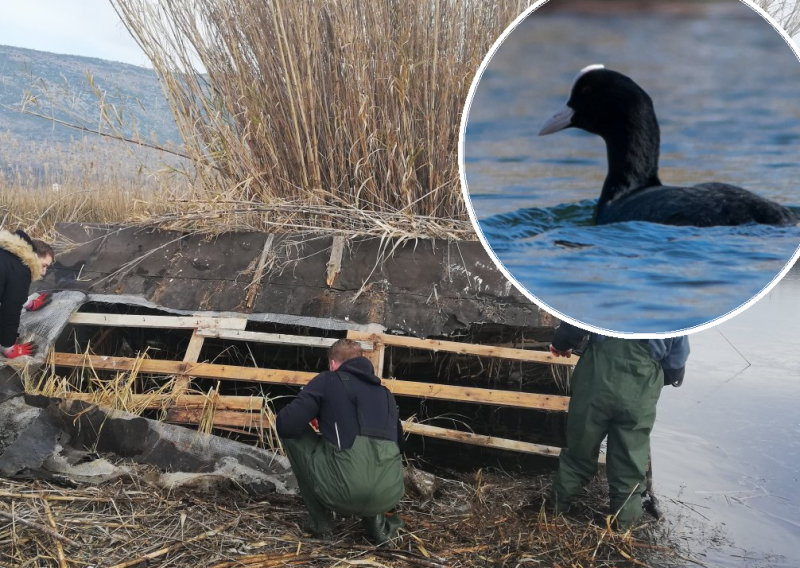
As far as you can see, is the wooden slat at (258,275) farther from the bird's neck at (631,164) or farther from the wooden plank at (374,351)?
the bird's neck at (631,164)

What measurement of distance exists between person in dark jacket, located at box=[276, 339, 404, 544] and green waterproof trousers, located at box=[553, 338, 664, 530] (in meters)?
0.92

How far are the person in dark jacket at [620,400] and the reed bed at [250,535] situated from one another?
10.7 inches

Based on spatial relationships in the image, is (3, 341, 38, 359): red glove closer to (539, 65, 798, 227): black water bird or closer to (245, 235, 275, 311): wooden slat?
(245, 235, 275, 311): wooden slat

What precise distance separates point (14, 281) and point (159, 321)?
34.9 inches

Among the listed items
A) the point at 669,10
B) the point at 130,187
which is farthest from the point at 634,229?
the point at 130,187

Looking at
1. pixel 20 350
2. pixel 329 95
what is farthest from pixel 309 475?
pixel 329 95

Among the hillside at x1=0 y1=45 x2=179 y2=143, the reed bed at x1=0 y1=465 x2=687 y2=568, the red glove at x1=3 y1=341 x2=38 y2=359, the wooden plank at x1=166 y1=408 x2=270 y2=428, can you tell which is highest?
the hillside at x1=0 y1=45 x2=179 y2=143

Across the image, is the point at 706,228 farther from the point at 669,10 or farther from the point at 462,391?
the point at 462,391

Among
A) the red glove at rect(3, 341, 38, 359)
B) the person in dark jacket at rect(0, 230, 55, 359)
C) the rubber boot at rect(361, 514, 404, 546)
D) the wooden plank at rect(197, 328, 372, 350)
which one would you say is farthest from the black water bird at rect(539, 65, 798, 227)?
the red glove at rect(3, 341, 38, 359)

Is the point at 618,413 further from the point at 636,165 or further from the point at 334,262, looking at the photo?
the point at 334,262

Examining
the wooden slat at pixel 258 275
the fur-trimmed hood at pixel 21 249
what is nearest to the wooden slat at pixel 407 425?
the wooden slat at pixel 258 275

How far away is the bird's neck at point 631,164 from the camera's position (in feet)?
4.33

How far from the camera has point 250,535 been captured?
9.27ft

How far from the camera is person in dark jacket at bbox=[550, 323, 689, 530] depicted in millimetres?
2930
